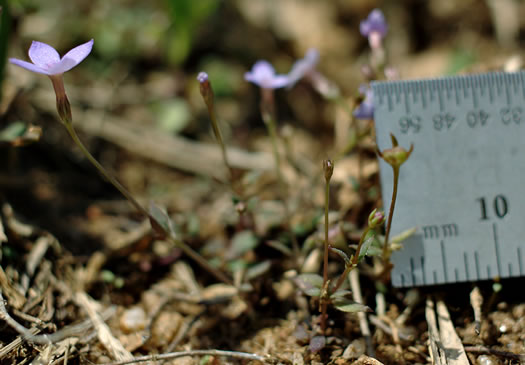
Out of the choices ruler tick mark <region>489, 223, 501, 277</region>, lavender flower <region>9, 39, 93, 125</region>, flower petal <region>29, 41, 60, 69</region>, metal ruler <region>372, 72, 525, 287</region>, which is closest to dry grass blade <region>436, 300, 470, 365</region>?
metal ruler <region>372, 72, 525, 287</region>

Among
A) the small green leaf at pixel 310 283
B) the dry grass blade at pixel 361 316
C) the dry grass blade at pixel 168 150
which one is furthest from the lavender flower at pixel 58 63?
the dry grass blade at pixel 168 150

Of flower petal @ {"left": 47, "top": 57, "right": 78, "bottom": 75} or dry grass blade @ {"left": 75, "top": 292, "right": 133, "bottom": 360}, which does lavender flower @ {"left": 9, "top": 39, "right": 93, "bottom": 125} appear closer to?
flower petal @ {"left": 47, "top": 57, "right": 78, "bottom": 75}

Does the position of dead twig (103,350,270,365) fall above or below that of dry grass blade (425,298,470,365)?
above

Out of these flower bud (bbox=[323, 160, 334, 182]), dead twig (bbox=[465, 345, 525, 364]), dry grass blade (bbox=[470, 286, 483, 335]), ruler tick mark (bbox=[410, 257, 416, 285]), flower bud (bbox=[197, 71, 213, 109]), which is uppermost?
flower bud (bbox=[197, 71, 213, 109])

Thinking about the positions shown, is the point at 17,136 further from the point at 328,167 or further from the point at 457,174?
the point at 457,174

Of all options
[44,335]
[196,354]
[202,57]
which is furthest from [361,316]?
[202,57]

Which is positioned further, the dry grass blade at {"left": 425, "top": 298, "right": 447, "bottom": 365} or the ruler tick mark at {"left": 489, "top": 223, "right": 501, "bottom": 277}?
the ruler tick mark at {"left": 489, "top": 223, "right": 501, "bottom": 277}
